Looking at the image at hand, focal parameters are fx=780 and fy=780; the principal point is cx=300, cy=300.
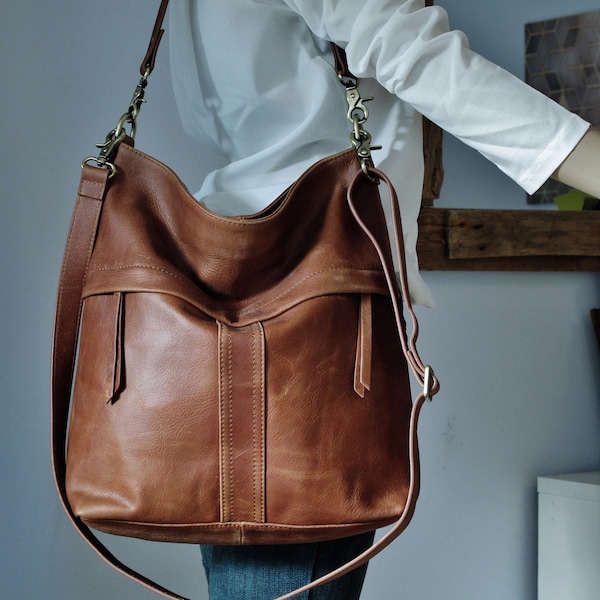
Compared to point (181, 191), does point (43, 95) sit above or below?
above

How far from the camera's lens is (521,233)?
152 cm

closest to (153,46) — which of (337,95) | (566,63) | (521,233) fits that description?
(337,95)

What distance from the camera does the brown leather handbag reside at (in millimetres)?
606

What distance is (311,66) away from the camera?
716 millimetres

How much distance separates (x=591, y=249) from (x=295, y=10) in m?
1.12

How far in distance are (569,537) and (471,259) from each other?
1.82ft

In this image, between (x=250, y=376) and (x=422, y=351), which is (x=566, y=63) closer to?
(x=422, y=351)

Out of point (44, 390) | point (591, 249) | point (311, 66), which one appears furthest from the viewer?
point (591, 249)

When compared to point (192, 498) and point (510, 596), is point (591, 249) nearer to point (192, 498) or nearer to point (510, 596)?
point (510, 596)

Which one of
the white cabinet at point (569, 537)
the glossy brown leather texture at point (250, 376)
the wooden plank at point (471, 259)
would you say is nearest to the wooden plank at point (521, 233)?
the wooden plank at point (471, 259)

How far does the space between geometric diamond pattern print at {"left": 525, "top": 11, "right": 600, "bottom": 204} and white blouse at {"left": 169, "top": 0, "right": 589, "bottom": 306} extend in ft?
3.19

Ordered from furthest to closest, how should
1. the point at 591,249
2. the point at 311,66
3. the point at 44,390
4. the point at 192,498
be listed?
the point at 591,249 → the point at 44,390 → the point at 311,66 → the point at 192,498

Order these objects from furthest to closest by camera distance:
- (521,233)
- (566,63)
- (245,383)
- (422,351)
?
(566,63) → (521,233) → (422,351) → (245,383)

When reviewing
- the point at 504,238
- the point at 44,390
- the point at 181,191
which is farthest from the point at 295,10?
the point at 504,238
